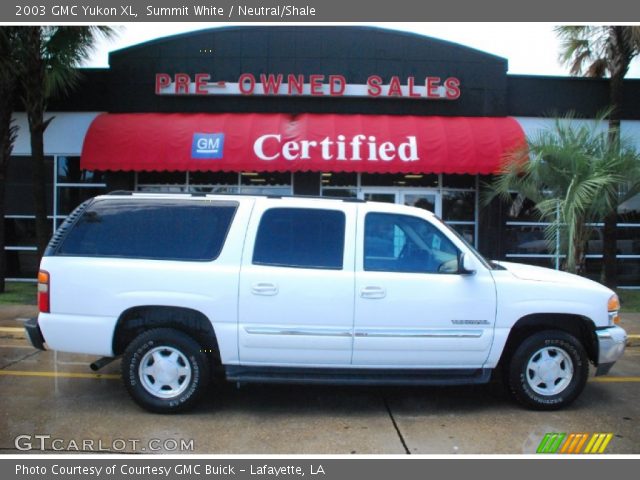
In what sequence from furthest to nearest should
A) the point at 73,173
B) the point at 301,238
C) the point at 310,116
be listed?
the point at 73,173 < the point at 310,116 < the point at 301,238

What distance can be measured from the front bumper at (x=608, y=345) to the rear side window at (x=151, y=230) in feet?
11.8

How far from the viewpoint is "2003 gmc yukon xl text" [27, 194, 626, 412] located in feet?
16.0

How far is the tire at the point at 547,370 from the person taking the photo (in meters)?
5.12

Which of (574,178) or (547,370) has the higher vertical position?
(574,178)

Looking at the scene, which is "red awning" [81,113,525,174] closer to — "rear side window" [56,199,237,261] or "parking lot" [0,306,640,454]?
"parking lot" [0,306,640,454]

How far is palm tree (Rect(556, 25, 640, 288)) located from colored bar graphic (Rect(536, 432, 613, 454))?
303 inches

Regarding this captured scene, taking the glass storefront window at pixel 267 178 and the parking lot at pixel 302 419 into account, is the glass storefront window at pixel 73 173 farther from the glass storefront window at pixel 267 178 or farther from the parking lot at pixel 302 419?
the parking lot at pixel 302 419

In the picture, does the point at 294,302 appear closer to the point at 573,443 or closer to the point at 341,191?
the point at 573,443

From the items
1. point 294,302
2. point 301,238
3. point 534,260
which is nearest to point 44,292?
point 294,302

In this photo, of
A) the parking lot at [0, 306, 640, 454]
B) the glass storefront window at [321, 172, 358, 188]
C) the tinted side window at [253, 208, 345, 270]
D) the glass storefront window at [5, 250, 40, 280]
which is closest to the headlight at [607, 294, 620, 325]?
the parking lot at [0, 306, 640, 454]

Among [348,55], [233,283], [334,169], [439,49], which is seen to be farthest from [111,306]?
[439,49]

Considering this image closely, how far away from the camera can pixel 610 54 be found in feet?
40.0

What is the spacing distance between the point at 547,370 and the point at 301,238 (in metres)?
2.57

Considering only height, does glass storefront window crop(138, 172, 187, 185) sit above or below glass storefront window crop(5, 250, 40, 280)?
above
